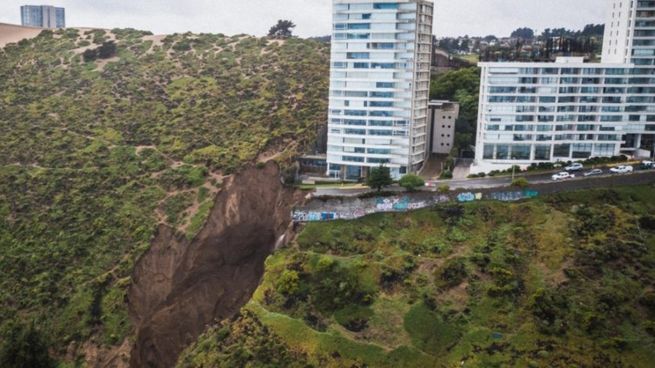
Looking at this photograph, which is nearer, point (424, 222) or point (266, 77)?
point (424, 222)

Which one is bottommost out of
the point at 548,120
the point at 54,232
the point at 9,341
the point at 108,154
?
the point at 9,341

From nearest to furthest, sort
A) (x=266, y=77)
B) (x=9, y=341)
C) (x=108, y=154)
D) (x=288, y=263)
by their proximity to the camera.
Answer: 1. (x=9, y=341)
2. (x=288, y=263)
3. (x=108, y=154)
4. (x=266, y=77)

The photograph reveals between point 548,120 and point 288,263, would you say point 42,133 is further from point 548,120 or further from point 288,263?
point 548,120

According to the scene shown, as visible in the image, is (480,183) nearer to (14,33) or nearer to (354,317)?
(354,317)

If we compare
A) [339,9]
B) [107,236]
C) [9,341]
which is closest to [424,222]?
[339,9]

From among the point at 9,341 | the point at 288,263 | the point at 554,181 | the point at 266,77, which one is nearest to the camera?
the point at 9,341

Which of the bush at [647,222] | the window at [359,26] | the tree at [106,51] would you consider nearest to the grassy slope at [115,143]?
the tree at [106,51]

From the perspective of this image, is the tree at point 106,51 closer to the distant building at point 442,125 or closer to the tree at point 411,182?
the distant building at point 442,125

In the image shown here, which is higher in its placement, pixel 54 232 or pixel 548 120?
pixel 548 120
